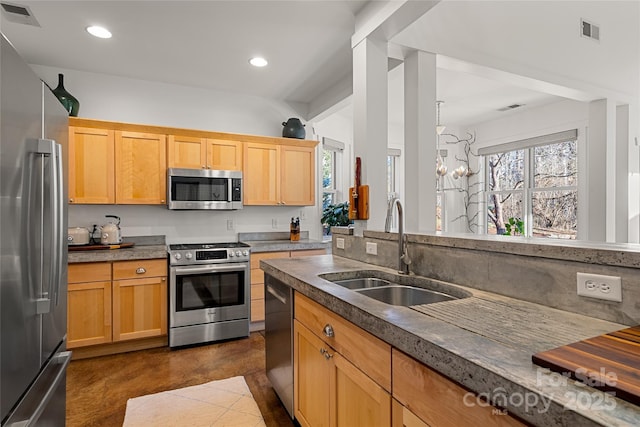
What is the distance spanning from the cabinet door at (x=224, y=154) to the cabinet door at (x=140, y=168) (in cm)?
47

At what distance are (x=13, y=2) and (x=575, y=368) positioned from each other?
363 centimetres

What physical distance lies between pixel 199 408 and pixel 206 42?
112 inches

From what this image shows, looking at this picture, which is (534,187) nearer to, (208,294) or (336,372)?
(208,294)

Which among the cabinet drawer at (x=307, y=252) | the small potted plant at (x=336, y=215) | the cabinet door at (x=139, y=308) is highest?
the small potted plant at (x=336, y=215)

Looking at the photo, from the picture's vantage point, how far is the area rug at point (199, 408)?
209 centimetres

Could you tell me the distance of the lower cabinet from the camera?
2953 millimetres

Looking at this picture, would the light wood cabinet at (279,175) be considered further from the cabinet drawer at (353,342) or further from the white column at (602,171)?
the white column at (602,171)

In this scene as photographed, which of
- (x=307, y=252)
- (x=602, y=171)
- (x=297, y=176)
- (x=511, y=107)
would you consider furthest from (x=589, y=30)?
(x=307, y=252)

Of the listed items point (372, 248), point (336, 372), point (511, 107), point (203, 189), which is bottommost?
point (336, 372)

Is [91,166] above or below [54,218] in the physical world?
above

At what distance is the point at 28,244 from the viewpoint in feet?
4.02

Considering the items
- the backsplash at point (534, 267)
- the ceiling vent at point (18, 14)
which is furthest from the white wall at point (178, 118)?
the backsplash at point (534, 267)

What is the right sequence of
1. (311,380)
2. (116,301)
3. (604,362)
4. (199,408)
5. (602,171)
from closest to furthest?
1. (604,362)
2. (311,380)
3. (199,408)
4. (116,301)
5. (602,171)

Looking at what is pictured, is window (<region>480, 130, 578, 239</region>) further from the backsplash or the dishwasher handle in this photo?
the dishwasher handle
